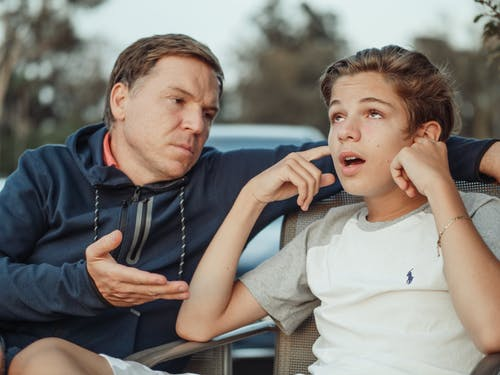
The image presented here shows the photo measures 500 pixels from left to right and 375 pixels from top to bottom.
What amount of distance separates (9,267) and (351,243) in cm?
124

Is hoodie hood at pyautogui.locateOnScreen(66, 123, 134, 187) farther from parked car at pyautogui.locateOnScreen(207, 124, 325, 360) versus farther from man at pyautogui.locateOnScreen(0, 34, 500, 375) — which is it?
parked car at pyautogui.locateOnScreen(207, 124, 325, 360)

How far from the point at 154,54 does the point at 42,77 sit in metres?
37.7

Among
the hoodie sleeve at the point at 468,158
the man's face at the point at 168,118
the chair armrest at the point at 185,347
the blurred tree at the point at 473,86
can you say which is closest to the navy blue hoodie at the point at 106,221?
the hoodie sleeve at the point at 468,158

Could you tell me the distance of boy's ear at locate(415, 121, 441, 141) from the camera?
2687mm

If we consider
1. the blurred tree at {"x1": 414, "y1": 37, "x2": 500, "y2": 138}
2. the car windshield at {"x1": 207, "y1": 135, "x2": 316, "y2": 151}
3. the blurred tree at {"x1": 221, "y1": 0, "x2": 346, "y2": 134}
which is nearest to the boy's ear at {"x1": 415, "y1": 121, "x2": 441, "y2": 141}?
the car windshield at {"x1": 207, "y1": 135, "x2": 316, "y2": 151}

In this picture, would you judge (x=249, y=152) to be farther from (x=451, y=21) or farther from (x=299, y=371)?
(x=451, y=21)

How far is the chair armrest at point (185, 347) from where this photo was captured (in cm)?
271

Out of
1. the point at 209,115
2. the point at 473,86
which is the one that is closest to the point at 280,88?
the point at 473,86

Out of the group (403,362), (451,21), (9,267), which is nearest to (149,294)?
(9,267)

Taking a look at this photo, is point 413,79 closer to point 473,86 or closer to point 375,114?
point 375,114

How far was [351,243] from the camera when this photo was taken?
8.94 ft

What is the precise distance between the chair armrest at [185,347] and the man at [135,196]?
0.69 ft

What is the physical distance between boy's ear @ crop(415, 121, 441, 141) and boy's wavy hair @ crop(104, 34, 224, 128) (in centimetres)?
101

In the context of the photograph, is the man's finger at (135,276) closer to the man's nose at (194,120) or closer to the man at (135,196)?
the man at (135,196)
